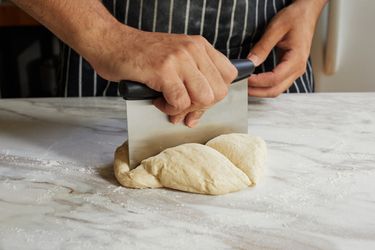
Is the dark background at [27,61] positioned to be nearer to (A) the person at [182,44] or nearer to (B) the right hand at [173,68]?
(A) the person at [182,44]

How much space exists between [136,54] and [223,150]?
0.61 feet

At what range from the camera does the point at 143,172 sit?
718 mm

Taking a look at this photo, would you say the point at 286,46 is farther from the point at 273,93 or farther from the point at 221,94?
the point at 221,94

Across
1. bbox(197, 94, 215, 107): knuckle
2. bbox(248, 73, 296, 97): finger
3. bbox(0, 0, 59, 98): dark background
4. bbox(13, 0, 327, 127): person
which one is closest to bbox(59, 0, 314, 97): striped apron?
bbox(13, 0, 327, 127): person

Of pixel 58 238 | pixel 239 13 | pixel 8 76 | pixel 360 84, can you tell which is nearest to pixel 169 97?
pixel 58 238

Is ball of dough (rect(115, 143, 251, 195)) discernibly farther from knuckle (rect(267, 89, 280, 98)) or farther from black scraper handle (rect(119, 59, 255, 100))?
knuckle (rect(267, 89, 280, 98))

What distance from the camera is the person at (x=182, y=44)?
717 mm

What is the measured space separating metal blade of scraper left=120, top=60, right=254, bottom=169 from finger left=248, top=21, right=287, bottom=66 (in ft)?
0.85

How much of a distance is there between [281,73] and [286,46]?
0.09 meters

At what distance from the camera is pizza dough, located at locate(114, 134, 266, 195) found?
692mm

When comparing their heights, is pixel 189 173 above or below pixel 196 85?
below

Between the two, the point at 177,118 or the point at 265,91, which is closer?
the point at 177,118

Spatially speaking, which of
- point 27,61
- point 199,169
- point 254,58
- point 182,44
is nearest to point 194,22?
point 254,58

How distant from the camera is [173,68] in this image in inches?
28.0
